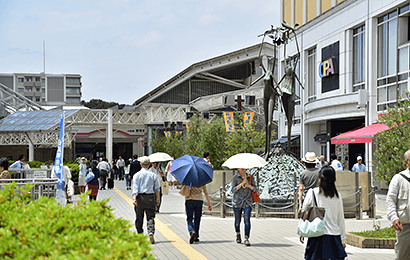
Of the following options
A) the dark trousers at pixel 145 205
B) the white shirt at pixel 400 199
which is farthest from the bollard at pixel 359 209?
the white shirt at pixel 400 199

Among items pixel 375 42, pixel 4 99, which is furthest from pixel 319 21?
pixel 4 99

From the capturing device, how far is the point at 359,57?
95.0 feet

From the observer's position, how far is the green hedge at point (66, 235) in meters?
3.34

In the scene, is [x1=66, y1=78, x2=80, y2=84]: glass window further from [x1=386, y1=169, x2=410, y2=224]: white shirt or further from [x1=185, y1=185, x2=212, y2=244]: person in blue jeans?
[x1=386, y1=169, x2=410, y2=224]: white shirt

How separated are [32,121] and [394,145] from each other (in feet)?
129

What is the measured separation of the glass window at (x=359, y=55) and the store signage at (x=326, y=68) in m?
1.83

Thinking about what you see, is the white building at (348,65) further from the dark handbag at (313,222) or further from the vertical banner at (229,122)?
the dark handbag at (313,222)

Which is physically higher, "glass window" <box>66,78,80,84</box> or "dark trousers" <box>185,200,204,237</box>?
"glass window" <box>66,78,80,84</box>

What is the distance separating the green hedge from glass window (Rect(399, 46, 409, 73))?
73.4ft

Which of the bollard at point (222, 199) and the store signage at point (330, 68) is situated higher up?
the store signage at point (330, 68)

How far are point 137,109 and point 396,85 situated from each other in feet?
132

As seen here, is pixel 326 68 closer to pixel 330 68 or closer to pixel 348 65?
pixel 330 68

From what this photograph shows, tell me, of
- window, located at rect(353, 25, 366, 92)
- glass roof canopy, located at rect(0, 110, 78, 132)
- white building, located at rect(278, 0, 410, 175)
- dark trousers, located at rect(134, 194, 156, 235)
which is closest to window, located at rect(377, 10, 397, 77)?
white building, located at rect(278, 0, 410, 175)

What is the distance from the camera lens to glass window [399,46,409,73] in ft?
79.8
